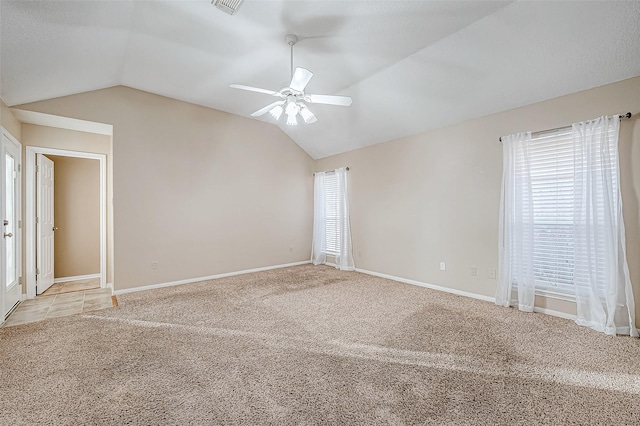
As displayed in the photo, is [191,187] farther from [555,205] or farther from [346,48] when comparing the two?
[555,205]

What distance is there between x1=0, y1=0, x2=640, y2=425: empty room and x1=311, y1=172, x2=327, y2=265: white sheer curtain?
3.30 feet

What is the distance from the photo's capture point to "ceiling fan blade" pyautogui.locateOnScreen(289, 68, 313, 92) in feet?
7.95

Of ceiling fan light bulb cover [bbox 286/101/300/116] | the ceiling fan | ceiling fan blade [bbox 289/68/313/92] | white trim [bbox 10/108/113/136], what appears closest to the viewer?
ceiling fan blade [bbox 289/68/313/92]

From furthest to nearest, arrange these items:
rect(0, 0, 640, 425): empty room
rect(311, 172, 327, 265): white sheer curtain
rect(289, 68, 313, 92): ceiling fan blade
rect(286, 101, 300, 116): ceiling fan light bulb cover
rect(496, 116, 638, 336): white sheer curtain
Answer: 1. rect(311, 172, 327, 265): white sheer curtain
2. rect(286, 101, 300, 116): ceiling fan light bulb cover
3. rect(496, 116, 638, 336): white sheer curtain
4. rect(289, 68, 313, 92): ceiling fan blade
5. rect(0, 0, 640, 425): empty room

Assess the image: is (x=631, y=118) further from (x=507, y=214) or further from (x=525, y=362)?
(x=525, y=362)

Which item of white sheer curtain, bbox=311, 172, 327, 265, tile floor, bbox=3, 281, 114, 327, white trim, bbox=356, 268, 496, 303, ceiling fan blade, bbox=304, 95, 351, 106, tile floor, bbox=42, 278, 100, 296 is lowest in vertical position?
tile floor, bbox=42, 278, 100, 296

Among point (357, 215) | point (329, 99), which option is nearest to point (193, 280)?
point (357, 215)

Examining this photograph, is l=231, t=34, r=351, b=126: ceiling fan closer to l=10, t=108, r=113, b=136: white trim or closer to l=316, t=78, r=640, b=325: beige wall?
l=316, t=78, r=640, b=325: beige wall

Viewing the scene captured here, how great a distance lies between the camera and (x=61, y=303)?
3.68m

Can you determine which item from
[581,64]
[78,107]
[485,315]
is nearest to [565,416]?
[485,315]

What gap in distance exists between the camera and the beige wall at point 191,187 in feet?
13.1

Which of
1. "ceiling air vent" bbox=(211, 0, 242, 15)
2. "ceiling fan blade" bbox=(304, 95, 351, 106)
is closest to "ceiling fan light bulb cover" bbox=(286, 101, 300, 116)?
"ceiling fan blade" bbox=(304, 95, 351, 106)

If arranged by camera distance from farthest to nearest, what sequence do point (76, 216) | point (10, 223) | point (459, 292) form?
point (76, 216)
point (459, 292)
point (10, 223)

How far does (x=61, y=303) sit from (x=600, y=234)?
21.5ft
